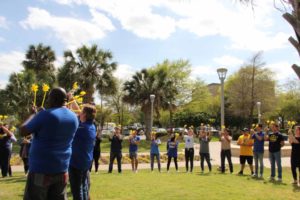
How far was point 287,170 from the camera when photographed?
15289mm

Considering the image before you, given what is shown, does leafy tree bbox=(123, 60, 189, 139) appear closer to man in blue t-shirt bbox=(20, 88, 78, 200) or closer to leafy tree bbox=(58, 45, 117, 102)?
leafy tree bbox=(58, 45, 117, 102)

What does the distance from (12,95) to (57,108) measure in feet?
91.4

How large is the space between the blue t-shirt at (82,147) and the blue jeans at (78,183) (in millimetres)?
79

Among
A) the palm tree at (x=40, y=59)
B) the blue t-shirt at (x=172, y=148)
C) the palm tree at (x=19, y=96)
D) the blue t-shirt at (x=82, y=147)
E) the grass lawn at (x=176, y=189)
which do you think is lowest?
the grass lawn at (x=176, y=189)

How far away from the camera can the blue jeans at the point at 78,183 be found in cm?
544

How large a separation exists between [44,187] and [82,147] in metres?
1.72

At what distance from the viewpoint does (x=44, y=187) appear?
4.01m

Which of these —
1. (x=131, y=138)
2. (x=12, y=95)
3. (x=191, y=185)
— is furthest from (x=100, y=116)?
(x=191, y=185)

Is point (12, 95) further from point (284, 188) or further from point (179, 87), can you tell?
point (284, 188)

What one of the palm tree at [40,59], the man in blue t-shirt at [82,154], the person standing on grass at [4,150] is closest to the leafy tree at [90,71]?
the palm tree at [40,59]

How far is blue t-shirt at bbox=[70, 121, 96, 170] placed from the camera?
5.61 meters

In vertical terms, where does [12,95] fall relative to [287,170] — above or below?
above

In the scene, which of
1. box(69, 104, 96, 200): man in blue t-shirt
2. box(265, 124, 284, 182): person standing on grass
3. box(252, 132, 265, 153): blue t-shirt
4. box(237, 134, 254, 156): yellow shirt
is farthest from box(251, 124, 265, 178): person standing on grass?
box(69, 104, 96, 200): man in blue t-shirt

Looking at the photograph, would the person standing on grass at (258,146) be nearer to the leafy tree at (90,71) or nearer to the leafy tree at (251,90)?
the leafy tree at (90,71)
